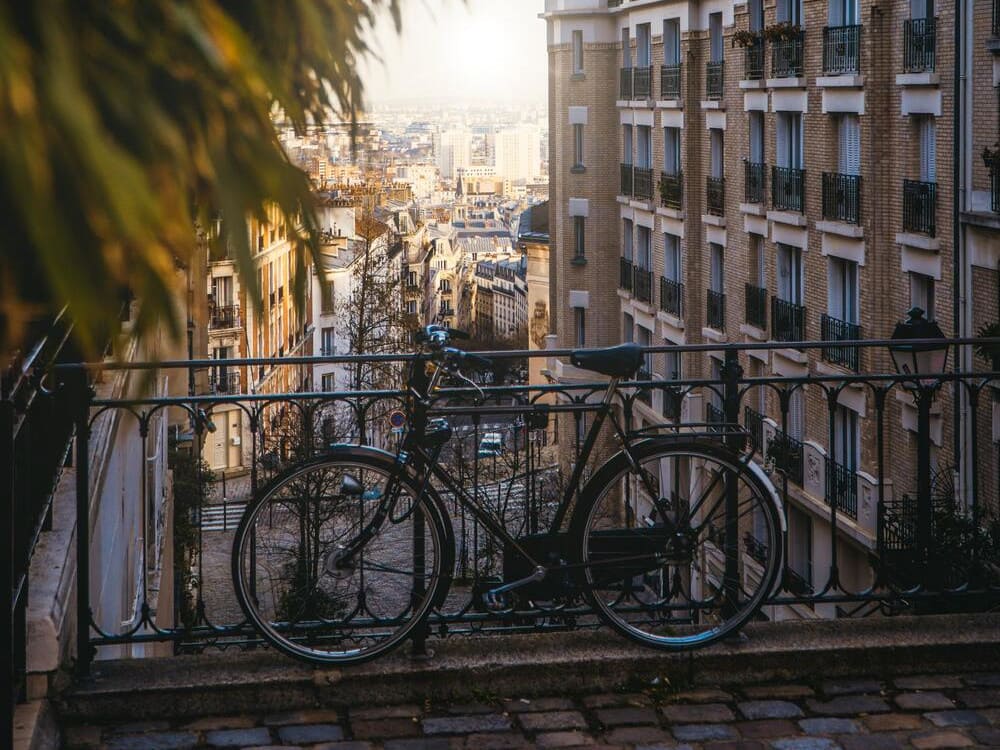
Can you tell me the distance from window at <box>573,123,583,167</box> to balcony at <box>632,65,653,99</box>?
142 inches

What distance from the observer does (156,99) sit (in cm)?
195

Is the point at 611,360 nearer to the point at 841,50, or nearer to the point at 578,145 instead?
the point at 841,50

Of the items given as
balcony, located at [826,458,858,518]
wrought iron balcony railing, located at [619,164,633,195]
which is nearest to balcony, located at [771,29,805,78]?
balcony, located at [826,458,858,518]

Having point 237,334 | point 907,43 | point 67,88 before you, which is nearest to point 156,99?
point 67,88

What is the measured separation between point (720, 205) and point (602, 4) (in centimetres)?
1251

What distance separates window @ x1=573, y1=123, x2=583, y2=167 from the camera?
52406 millimetres

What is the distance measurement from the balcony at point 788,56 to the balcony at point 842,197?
10.4 feet

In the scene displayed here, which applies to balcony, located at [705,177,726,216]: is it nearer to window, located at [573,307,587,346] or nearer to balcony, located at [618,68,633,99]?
balcony, located at [618,68,633,99]

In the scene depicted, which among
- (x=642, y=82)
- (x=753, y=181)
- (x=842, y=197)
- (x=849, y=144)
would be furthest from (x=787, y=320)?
(x=642, y=82)

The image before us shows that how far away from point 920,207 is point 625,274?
22.3m

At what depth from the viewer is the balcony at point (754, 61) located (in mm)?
37625

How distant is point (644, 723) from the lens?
5277 mm

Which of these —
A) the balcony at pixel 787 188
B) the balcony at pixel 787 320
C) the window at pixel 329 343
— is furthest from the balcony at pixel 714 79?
the window at pixel 329 343

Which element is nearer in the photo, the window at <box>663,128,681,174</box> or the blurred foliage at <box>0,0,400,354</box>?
the blurred foliage at <box>0,0,400,354</box>
